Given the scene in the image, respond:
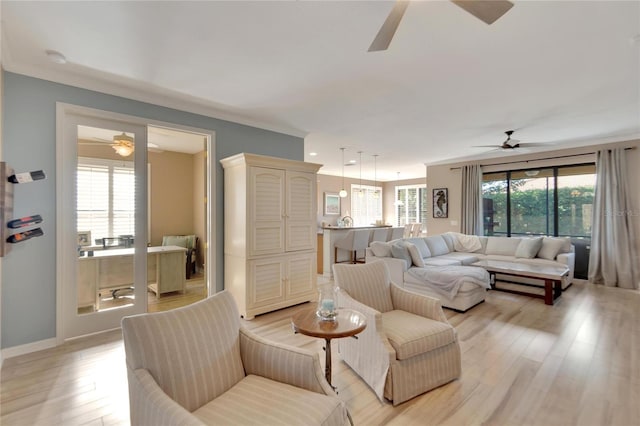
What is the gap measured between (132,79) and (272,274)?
2693 mm

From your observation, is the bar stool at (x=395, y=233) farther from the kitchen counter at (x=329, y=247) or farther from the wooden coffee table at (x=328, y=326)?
the wooden coffee table at (x=328, y=326)

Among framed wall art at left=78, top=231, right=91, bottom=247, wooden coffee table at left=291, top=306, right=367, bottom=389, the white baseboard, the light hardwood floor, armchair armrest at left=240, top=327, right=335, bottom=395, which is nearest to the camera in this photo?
armchair armrest at left=240, top=327, right=335, bottom=395

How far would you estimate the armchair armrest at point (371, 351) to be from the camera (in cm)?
200

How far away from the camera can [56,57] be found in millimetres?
2471

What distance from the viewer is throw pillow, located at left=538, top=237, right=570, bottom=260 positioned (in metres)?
5.28

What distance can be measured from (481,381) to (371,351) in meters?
0.94

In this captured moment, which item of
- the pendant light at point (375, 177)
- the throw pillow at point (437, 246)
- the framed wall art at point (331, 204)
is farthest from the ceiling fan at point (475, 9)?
the framed wall art at point (331, 204)

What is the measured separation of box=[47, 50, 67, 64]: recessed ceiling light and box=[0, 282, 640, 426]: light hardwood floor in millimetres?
2683

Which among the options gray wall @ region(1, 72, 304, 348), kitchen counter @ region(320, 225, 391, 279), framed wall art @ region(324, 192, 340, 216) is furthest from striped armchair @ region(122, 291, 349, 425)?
framed wall art @ region(324, 192, 340, 216)

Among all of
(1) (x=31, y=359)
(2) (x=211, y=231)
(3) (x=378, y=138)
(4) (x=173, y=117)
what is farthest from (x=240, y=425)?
(3) (x=378, y=138)

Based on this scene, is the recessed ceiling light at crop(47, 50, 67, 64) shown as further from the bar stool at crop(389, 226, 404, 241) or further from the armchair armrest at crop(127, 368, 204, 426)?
the bar stool at crop(389, 226, 404, 241)

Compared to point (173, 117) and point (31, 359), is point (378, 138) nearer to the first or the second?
point (173, 117)

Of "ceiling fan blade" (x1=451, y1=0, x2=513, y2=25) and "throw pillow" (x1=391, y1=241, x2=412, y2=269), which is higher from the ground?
"ceiling fan blade" (x1=451, y1=0, x2=513, y2=25)

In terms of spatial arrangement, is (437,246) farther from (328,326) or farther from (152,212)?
(152,212)
